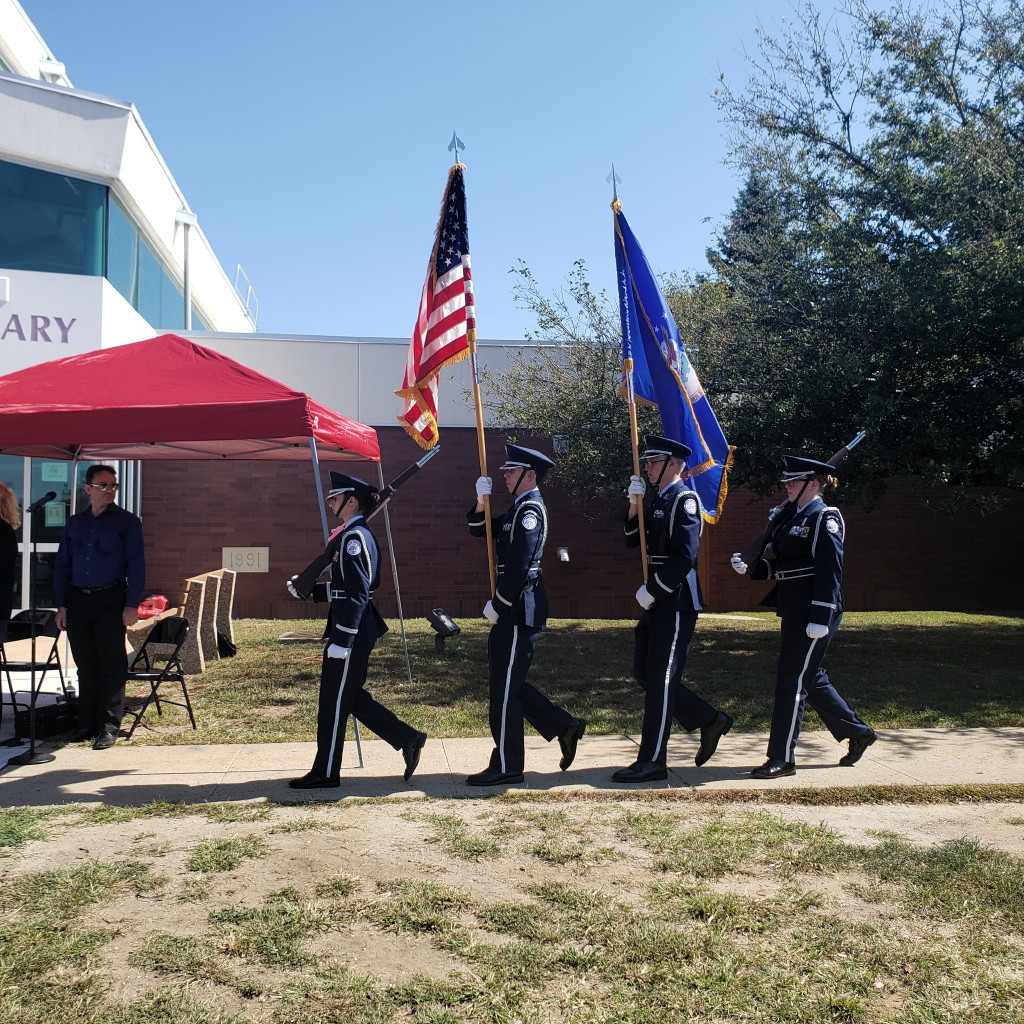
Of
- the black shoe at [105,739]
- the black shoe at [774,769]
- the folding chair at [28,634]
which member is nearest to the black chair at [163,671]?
the black shoe at [105,739]

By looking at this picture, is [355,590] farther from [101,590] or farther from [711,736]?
[711,736]

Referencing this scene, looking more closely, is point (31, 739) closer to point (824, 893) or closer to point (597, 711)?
point (597, 711)

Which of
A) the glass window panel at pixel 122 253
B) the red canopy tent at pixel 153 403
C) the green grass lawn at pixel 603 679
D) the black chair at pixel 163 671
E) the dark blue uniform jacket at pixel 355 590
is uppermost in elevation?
the glass window panel at pixel 122 253

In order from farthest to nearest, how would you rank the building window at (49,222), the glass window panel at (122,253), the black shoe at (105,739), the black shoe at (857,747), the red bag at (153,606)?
the glass window panel at (122,253), the building window at (49,222), the red bag at (153,606), the black shoe at (105,739), the black shoe at (857,747)

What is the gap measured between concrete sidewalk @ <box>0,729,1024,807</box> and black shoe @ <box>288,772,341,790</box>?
0.14 feet

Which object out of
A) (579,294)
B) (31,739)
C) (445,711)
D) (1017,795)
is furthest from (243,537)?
(1017,795)

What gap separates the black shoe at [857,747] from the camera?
6.25 m

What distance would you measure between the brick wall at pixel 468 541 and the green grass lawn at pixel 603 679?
7.03 feet

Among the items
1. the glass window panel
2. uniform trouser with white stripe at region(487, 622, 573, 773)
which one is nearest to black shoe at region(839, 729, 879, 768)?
uniform trouser with white stripe at region(487, 622, 573, 773)

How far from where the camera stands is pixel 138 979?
3.27 meters

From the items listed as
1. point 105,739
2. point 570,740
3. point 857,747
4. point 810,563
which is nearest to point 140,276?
point 105,739

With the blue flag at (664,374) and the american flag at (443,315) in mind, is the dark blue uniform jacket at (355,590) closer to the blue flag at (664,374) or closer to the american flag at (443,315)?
the american flag at (443,315)

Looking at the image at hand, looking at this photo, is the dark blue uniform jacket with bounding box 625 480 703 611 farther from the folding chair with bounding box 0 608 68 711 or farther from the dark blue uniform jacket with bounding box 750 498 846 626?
the folding chair with bounding box 0 608 68 711

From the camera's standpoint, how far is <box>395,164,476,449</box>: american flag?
6.93 metres
